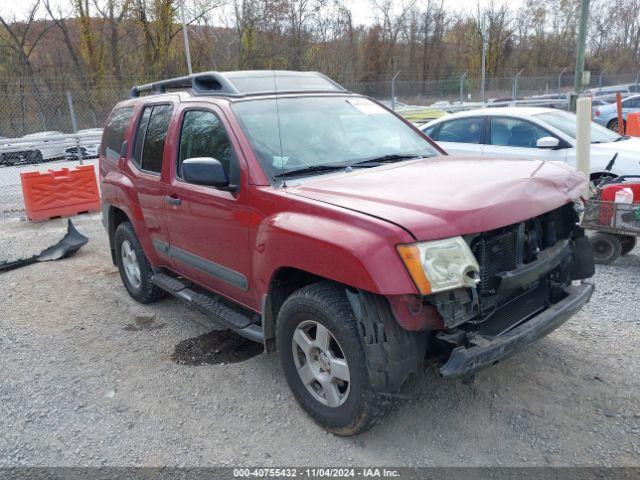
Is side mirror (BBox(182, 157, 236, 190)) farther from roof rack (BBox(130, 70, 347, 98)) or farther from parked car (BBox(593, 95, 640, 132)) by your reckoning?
parked car (BBox(593, 95, 640, 132))

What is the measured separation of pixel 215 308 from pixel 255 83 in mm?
1717

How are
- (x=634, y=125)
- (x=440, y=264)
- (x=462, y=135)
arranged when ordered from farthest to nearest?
1. (x=634, y=125)
2. (x=462, y=135)
3. (x=440, y=264)

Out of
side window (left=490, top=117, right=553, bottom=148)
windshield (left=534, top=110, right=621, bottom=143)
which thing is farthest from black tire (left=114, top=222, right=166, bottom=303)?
windshield (left=534, top=110, right=621, bottom=143)

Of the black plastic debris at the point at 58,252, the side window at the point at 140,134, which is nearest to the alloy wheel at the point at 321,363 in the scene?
the side window at the point at 140,134

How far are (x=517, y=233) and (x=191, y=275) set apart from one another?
8.26 feet

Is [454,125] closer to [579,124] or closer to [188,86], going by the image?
[579,124]

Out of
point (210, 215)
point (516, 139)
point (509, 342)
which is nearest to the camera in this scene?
point (509, 342)

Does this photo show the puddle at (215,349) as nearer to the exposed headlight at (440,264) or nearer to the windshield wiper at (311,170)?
the windshield wiper at (311,170)

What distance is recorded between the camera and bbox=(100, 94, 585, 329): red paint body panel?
2533 mm

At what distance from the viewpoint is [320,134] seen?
12.2 ft

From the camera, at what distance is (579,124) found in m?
6.00

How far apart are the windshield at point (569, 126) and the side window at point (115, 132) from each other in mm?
5586

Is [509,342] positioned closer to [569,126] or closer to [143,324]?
[143,324]

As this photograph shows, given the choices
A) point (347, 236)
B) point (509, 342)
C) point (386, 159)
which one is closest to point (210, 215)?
point (386, 159)
